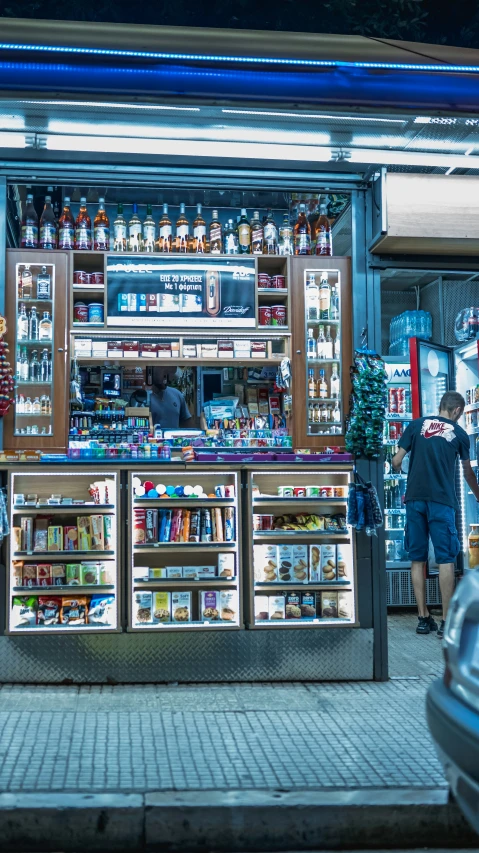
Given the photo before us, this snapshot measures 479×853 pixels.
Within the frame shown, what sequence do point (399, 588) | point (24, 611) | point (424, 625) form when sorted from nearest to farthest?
point (24, 611)
point (424, 625)
point (399, 588)

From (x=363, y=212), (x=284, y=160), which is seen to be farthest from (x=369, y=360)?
(x=284, y=160)

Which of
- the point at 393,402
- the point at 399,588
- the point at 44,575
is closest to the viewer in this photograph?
the point at 44,575

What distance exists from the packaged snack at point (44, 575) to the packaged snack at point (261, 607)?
154 centimetres

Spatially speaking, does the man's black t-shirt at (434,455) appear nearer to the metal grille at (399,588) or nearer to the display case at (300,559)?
the display case at (300,559)

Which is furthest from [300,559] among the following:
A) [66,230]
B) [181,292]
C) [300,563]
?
[66,230]

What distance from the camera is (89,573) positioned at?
20.4ft

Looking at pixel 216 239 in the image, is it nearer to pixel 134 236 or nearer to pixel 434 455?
pixel 134 236

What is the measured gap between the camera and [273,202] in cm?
837

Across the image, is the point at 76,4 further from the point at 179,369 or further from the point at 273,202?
the point at 179,369

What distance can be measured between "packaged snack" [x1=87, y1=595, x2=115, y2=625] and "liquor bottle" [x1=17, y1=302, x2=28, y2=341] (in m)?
2.27

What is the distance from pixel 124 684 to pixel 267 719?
4.44ft

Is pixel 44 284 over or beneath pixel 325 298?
over

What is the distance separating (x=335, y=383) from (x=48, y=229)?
281 cm

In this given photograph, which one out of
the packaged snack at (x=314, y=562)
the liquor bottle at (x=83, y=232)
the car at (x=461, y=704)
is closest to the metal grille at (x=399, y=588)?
the packaged snack at (x=314, y=562)
